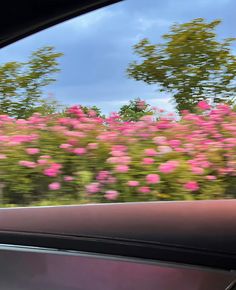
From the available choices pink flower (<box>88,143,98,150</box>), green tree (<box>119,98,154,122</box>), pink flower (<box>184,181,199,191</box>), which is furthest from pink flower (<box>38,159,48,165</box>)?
pink flower (<box>184,181,199,191</box>)

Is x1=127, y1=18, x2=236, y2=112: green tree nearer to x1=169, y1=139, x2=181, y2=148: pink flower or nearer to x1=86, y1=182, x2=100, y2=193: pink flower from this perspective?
x1=169, y1=139, x2=181, y2=148: pink flower

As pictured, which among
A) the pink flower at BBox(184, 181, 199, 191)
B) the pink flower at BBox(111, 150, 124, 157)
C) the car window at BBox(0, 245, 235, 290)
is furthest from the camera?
the pink flower at BBox(111, 150, 124, 157)

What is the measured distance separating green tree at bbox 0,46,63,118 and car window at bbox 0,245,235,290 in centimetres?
79

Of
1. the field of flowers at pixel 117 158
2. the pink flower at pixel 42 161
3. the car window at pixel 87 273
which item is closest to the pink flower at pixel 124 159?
the field of flowers at pixel 117 158

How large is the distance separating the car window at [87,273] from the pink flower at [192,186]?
18.6 inches

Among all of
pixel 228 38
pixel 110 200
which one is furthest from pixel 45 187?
pixel 228 38

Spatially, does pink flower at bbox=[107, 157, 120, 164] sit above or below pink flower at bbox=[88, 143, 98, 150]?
below

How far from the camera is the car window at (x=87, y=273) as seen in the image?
1.76 m

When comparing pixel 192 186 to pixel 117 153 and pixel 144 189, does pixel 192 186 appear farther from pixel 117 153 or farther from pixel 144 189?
pixel 117 153

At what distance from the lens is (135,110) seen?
7.55 ft

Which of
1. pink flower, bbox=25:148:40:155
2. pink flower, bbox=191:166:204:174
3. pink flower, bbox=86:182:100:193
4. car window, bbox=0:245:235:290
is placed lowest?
car window, bbox=0:245:235:290

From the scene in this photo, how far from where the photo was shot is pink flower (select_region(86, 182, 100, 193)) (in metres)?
2.28

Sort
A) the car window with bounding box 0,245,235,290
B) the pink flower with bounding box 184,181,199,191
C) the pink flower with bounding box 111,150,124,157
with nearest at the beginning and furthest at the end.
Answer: the car window with bounding box 0,245,235,290, the pink flower with bounding box 184,181,199,191, the pink flower with bounding box 111,150,124,157

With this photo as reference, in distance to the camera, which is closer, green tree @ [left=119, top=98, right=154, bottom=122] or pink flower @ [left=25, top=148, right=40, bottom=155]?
green tree @ [left=119, top=98, right=154, bottom=122]
